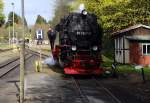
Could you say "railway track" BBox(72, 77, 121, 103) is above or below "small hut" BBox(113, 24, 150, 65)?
below

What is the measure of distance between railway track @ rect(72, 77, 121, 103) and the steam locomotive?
7.32 ft

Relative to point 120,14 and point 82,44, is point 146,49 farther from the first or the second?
point 82,44

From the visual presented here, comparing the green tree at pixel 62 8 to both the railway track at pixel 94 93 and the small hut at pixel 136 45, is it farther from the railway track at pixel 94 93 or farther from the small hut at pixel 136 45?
the railway track at pixel 94 93

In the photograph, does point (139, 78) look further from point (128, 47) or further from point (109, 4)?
point (109, 4)

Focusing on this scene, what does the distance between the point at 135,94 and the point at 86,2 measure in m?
36.3

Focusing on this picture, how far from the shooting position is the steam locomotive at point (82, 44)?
1090 inches

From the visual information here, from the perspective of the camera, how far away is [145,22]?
4956 cm

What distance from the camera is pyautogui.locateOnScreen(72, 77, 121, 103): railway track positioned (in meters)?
17.8

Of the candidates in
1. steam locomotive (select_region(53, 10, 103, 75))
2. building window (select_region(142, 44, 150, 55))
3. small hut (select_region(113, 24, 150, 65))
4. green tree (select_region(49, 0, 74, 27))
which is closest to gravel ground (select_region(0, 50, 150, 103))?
steam locomotive (select_region(53, 10, 103, 75))

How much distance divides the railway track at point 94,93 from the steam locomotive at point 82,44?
2232 mm

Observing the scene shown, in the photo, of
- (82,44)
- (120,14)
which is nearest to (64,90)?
(82,44)

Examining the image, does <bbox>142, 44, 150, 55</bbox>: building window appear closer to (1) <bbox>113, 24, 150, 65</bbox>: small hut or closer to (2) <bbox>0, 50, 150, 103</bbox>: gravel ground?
(1) <bbox>113, 24, 150, 65</bbox>: small hut

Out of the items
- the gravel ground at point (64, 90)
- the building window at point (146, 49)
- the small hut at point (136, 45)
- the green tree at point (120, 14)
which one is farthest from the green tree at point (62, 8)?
the gravel ground at point (64, 90)

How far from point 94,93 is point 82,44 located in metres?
8.57
